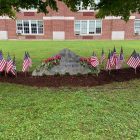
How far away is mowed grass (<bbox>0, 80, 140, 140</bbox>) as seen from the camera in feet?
18.7

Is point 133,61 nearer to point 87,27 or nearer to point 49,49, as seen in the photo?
point 49,49

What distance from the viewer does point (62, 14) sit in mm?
40500

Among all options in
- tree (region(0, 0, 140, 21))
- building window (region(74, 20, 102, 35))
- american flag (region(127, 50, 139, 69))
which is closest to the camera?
A: tree (region(0, 0, 140, 21))

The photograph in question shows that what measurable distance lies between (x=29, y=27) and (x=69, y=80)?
3187 cm

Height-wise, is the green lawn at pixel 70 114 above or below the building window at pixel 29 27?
below

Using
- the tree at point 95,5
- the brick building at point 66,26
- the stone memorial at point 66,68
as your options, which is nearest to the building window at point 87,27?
the brick building at point 66,26

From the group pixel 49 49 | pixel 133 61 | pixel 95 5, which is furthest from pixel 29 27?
pixel 133 61

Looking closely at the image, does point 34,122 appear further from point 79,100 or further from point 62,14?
point 62,14

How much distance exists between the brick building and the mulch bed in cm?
2960

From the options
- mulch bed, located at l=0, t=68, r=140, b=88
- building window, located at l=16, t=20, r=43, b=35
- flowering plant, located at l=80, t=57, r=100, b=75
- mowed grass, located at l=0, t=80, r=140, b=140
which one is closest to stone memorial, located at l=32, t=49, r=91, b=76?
flowering plant, located at l=80, t=57, r=100, b=75

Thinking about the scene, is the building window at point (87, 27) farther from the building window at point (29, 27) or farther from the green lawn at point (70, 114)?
the green lawn at point (70, 114)

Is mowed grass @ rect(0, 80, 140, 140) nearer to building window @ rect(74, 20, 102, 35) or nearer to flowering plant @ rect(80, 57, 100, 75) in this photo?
flowering plant @ rect(80, 57, 100, 75)

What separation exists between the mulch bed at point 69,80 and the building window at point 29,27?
99.0ft

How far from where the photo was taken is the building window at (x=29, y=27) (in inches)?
1624
